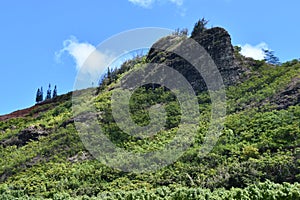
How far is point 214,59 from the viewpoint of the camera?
3058cm

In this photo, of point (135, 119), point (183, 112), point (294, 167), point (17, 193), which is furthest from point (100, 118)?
point (294, 167)

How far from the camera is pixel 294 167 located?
16.7m

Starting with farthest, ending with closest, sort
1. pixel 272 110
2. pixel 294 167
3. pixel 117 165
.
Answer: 1. pixel 272 110
2. pixel 117 165
3. pixel 294 167

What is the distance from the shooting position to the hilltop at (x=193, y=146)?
1680 centimetres

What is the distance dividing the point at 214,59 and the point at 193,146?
10.8m

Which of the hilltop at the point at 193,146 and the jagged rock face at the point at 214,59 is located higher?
the jagged rock face at the point at 214,59

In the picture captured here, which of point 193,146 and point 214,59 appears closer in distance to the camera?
point 193,146

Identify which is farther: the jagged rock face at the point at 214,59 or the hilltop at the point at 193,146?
the jagged rock face at the point at 214,59

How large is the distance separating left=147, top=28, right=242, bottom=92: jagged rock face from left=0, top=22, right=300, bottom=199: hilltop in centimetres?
7

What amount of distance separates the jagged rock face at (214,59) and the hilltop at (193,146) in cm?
7

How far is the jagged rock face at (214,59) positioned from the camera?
2977cm

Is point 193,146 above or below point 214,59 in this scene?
below

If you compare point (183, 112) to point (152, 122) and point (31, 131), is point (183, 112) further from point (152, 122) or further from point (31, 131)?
point (31, 131)

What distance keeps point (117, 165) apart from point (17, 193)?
4854 millimetres
